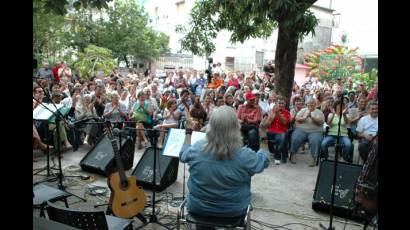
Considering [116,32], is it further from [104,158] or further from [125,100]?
[104,158]

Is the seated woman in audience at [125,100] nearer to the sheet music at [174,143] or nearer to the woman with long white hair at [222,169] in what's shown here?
the sheet music at [174,143]

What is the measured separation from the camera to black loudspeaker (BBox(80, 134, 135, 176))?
5.39 m

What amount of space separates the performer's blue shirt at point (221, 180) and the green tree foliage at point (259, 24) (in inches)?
116

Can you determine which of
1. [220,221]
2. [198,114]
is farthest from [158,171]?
[220,221]

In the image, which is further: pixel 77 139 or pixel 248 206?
pixel 77 139

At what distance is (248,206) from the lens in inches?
109

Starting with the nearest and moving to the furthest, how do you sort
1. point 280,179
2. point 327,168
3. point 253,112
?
1. point 327,168
2. point 280,179
3. point 253,112

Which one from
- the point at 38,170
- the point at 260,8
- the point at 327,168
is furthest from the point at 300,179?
the point at 38,170

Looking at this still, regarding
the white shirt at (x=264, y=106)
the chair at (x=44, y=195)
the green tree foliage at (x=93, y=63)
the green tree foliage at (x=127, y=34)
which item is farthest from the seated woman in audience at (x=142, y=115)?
the green tree foliage at (x=127, y=34)

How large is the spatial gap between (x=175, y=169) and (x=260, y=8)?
8.84ft

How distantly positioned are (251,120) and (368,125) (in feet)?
6.52

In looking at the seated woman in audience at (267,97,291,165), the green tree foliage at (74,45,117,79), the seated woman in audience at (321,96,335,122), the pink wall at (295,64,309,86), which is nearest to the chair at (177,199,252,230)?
the seated woman in audience at (267,97,291,165)
